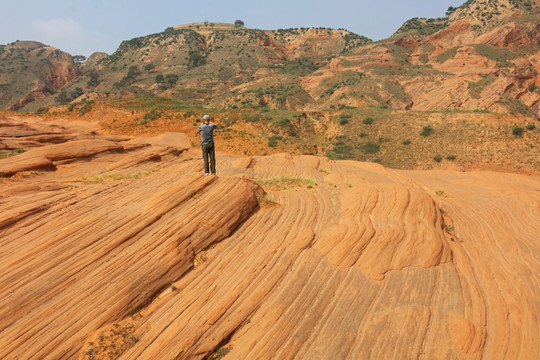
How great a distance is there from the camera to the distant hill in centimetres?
6356

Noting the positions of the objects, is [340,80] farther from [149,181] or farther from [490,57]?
[149,181]

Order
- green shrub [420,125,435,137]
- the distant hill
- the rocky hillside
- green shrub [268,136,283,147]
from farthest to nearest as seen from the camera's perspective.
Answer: the rocky hillside, the distant hill, green shrub [420,125,435,137], green shrub [268,136,283,147]

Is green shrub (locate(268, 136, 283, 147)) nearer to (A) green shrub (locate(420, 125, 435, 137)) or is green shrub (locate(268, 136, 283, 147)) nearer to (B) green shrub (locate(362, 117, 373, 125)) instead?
(B) green shrub (locate(362, 117, 373, 125))

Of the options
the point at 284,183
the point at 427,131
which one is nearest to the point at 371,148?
the point at 427,131

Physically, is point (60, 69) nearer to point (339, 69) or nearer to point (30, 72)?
point (30, 72)

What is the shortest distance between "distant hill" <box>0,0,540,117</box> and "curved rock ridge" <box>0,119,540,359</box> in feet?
186

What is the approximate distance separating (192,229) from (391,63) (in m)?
95.1

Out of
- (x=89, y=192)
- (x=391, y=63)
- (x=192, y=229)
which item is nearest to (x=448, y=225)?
(x=192, y=229)

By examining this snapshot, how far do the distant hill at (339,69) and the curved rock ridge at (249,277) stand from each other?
56665mm

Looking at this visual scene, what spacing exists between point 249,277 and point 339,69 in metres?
91.7

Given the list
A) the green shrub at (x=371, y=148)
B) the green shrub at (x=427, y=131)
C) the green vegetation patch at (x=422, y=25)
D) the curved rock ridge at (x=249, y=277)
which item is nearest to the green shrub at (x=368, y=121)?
the green shrub at (x=371, y=148)

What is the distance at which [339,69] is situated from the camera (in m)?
86.9

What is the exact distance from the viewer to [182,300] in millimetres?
5727

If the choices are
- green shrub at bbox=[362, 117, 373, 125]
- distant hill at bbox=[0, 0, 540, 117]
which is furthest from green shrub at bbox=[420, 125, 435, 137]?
distant hill at bbox=[0, 0, 540, 117]
